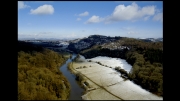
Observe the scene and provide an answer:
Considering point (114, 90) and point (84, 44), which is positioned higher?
point (84, 44)

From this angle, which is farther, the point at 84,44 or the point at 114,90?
the point at 84,44

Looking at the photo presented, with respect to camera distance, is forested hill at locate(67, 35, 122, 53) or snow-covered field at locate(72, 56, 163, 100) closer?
snow-covered field at locate(72, 56, 163, 100)

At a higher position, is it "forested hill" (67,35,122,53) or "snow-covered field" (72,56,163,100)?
"forested hill" (67,35,122,53)

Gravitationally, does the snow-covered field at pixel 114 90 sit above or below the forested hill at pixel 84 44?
below

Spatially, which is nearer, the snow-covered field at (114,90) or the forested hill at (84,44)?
the snow-covered field at (114,90)
